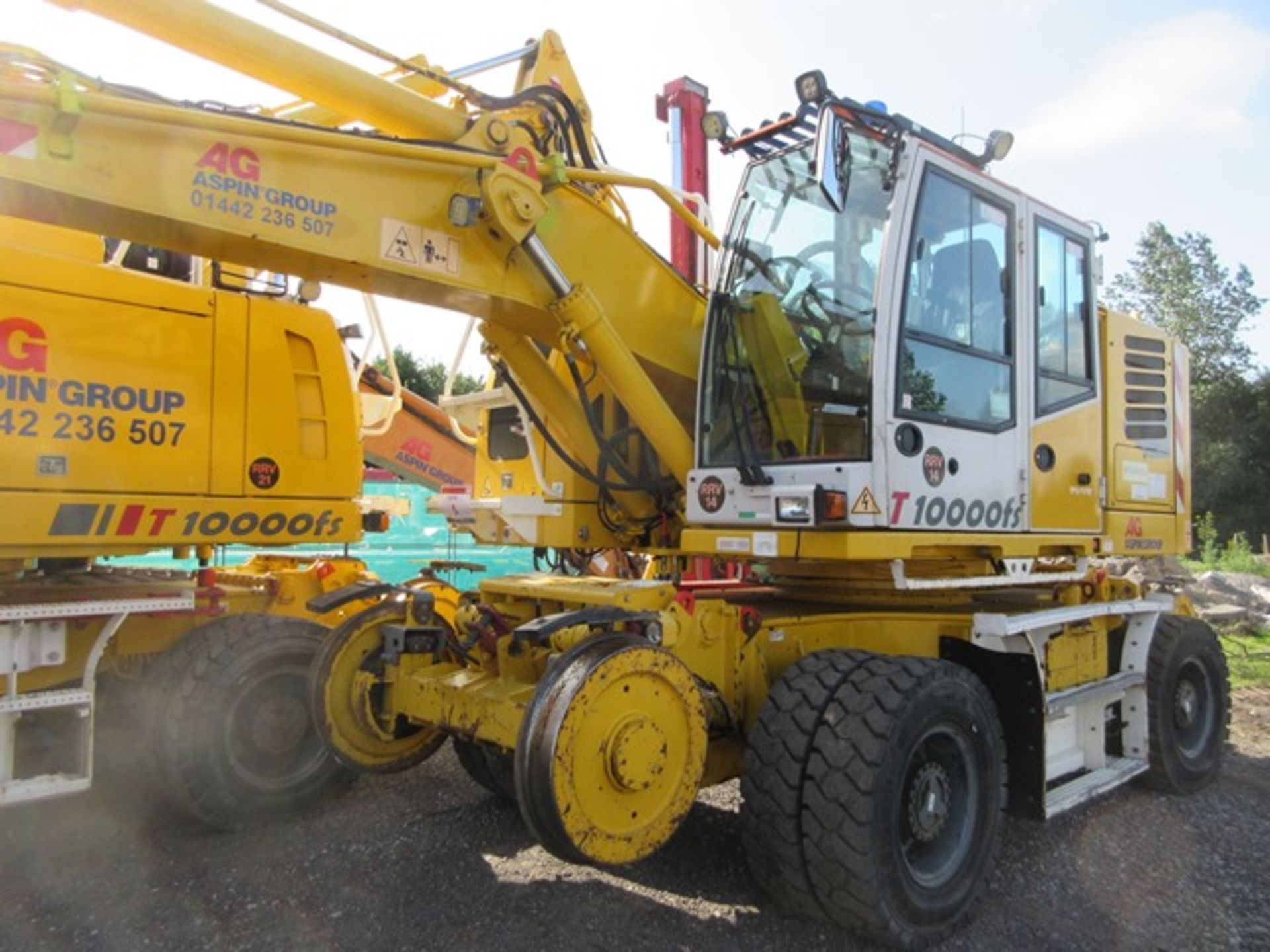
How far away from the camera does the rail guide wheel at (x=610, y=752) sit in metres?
3.11

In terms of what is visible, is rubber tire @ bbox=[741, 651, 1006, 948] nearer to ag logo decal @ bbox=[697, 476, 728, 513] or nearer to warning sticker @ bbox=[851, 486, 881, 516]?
warning sticker @ bbox=[851, 486, 881, 516]

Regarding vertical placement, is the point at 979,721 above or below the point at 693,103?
below

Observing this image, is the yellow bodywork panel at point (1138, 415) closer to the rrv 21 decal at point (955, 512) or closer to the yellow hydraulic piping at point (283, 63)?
the rrv 21 decal at point (955, 512)

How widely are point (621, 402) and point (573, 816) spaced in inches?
89.8

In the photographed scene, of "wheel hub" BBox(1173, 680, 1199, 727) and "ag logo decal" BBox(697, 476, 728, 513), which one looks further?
"wheel hub" BBox(1173, 680, 1199, 727)

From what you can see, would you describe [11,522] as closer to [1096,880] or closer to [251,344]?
[251,344]

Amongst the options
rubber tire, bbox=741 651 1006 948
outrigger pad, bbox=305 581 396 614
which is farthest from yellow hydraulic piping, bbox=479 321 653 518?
rubber tire, bbox=741 651 1006 948

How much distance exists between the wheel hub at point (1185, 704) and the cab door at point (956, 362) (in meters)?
2.37

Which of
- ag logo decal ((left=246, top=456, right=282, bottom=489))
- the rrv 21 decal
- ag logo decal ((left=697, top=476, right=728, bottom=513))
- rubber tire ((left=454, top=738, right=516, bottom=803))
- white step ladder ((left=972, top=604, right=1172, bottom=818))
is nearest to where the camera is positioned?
the rrv 21 decal

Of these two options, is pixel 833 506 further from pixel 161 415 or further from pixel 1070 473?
pixel 161 415

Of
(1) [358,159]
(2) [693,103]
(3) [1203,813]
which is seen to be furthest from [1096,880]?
(2) [693,103]

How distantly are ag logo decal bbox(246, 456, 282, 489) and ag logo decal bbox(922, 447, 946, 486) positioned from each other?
3202mm

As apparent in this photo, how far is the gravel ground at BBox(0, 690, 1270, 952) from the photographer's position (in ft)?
12.4

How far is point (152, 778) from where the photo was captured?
4.95m
